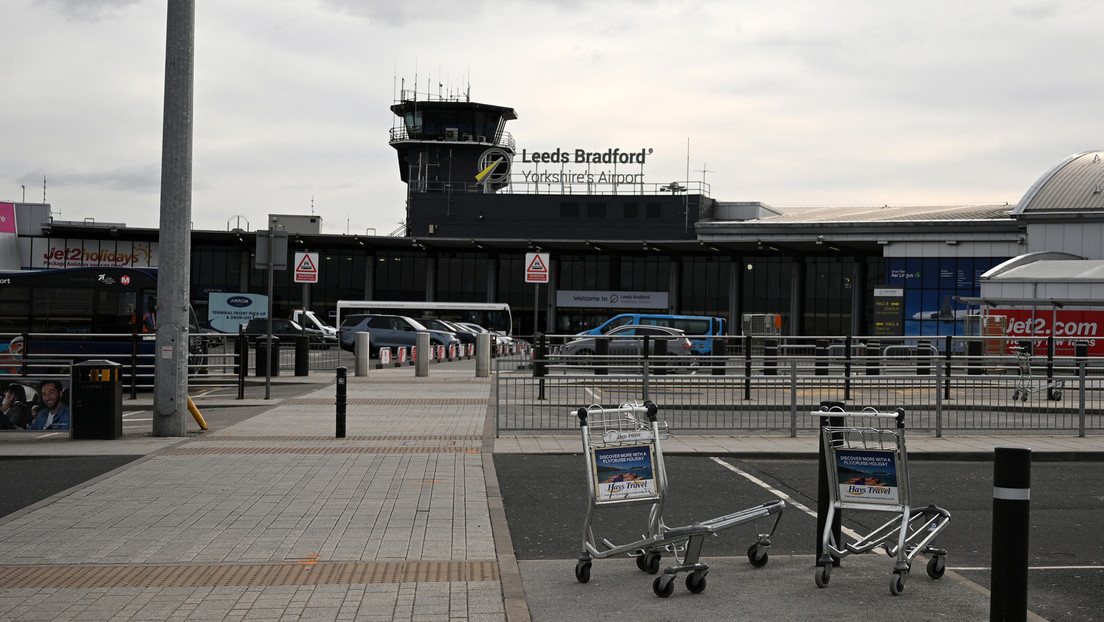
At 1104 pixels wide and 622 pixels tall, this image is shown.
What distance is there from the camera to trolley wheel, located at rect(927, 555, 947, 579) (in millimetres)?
7180

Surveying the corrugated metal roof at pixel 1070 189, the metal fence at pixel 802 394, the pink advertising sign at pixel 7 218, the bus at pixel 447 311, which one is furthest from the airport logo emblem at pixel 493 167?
the metal fence at pixel 802 394

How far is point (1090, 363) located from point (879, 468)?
45.2ft

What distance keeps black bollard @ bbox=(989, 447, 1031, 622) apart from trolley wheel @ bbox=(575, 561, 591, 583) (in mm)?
2778

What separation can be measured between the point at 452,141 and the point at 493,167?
4.84 meters

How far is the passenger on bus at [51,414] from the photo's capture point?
48.2ft

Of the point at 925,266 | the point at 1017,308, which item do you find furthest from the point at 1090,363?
the point at 925,266

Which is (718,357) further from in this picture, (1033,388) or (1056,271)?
(1056,271)

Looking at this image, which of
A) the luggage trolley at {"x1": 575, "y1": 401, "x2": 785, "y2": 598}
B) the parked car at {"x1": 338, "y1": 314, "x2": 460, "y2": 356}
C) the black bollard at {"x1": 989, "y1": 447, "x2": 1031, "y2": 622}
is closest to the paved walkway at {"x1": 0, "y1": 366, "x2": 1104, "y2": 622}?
the luggage trolley at {"x1": 575, "y1": 401, "x2": 785, "y2": 598}

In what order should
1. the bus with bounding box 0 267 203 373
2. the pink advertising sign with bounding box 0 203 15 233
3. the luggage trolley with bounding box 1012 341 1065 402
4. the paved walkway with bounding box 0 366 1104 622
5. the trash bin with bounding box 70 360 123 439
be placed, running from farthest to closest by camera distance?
the pink advertising sign with bounding box 0 203 15 233, the bus with bounding box 0 267 203 373, the luggage trolley with bounding box 1012 341 1065 402, the trash bin with bounding box 70 360 123 439, the paved walkway with bounding box 0 366 1104 622

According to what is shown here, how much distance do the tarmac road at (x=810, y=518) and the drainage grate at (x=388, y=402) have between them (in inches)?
292

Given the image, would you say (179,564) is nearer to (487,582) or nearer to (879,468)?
(487,582)

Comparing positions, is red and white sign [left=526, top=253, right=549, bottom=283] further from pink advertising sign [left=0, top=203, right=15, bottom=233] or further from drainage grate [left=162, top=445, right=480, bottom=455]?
pink advertising sign [left=0, top=203, right=15, bottom=233]

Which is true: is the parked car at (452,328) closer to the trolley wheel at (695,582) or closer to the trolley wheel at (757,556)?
the trolley wheel at (757,556)

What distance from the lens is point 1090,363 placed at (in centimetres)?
1898
